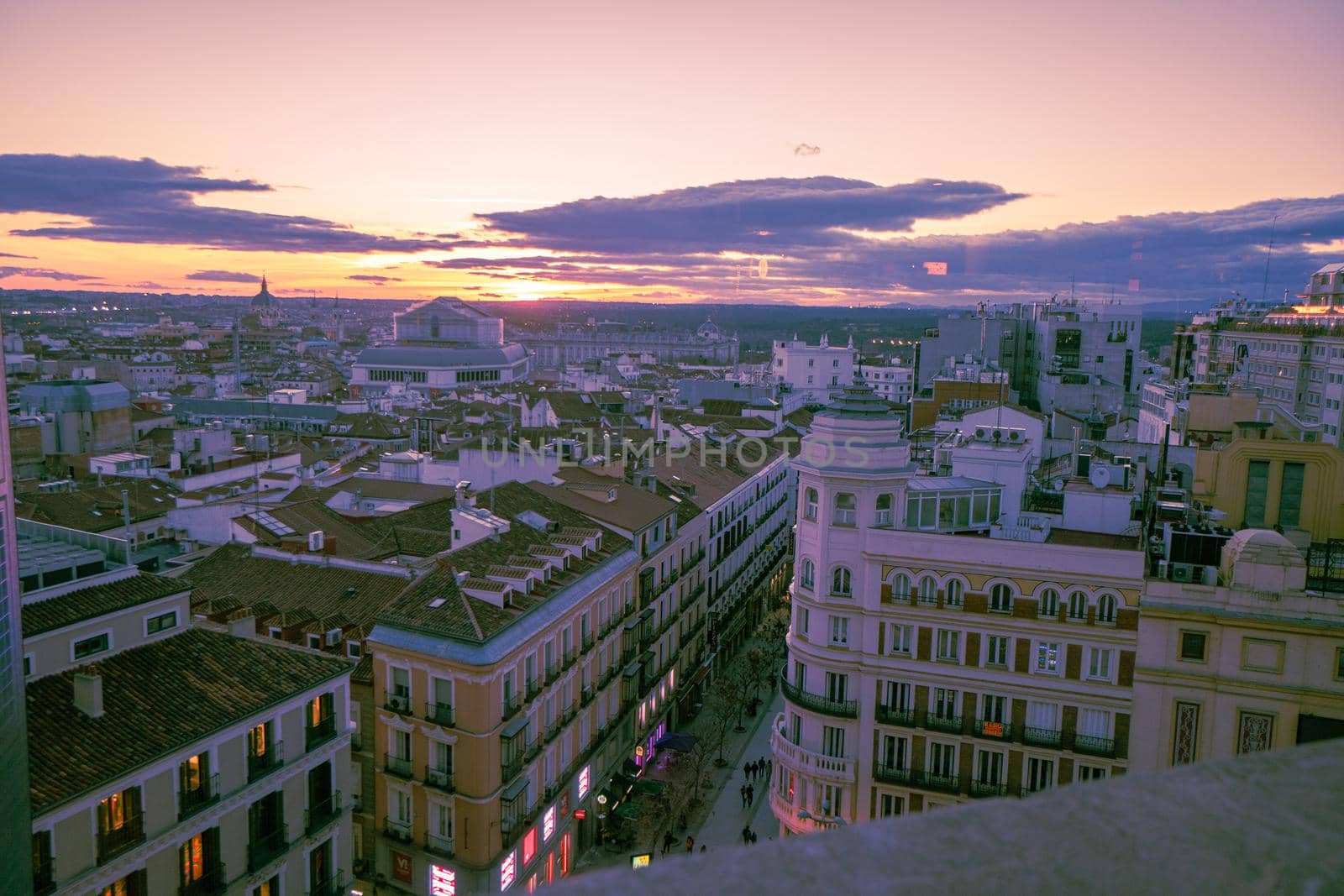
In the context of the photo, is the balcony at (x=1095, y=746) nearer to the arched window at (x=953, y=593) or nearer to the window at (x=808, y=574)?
the arched window at (x=953, y=593)

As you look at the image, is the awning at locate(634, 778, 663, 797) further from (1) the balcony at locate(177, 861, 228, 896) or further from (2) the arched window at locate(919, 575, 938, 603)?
(1) the balcony at locate(177, 861, 228, 896)

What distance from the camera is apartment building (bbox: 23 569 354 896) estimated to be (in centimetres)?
1531

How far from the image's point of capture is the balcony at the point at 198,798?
1672cm

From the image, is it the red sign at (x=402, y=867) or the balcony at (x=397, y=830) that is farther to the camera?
the red sign at (x=402, y=867)

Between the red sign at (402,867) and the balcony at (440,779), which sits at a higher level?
the balcony at (440,779)

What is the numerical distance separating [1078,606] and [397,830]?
56.9ft

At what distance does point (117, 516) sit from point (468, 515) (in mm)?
18077

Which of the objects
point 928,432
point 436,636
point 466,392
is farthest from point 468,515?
point 466,392

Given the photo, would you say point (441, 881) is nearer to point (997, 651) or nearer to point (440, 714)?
point (440, 714)

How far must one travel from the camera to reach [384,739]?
78.9 feet

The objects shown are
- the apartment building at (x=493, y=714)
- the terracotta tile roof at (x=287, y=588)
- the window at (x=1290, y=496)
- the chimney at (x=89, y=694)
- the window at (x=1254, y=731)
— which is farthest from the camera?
the terracotta tile roof at (x=287, y=588)

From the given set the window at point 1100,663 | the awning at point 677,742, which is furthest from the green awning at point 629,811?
the window at point 1100,663

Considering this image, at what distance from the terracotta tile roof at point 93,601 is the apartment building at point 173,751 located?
33 millimetres

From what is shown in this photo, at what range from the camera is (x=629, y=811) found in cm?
2997
